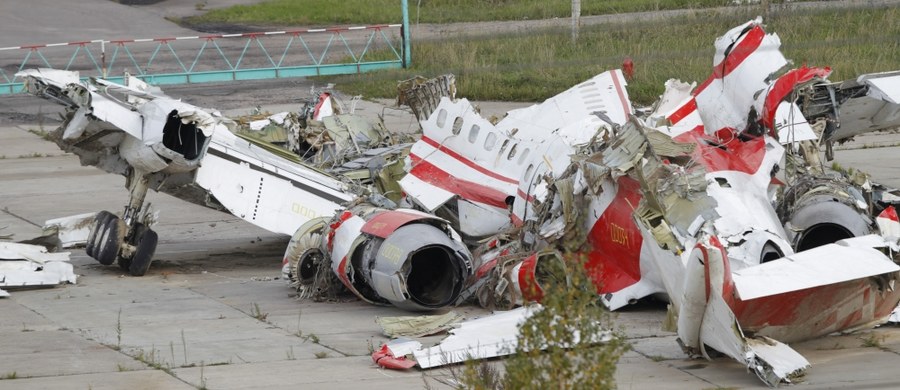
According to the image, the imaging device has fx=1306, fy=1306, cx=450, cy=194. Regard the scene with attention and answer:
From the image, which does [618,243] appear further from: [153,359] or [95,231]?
[95,231]

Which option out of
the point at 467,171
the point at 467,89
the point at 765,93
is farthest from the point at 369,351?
the point at 467,89

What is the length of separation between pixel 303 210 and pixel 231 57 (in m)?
22.5

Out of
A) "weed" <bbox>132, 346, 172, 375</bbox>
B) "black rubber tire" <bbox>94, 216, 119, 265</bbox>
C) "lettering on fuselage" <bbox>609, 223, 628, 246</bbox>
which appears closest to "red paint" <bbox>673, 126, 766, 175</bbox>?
"lettering on fuselage" <bbox>609, 223, 628, 246</bbox>

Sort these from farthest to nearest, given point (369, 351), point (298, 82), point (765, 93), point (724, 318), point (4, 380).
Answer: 1. point (298, 82)
2. point (765, 93)
3. point (369, 351)
4. point (4, 380)
5. point (724, 318)

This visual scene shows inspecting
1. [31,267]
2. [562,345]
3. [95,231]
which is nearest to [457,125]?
[95,231]

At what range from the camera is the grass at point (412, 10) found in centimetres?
3797

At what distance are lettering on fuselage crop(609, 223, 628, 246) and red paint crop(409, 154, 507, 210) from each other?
8.70 ft

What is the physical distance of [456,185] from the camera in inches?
632

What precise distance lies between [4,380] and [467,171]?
6.92 metres

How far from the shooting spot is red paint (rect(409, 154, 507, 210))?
616 inches

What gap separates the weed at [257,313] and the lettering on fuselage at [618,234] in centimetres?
368

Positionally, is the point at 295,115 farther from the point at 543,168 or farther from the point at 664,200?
the point at 664,200

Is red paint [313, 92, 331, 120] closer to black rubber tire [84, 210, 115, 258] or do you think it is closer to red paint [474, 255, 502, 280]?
black rubber tire [84, 210, 115, 258]

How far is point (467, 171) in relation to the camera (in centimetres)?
1633
